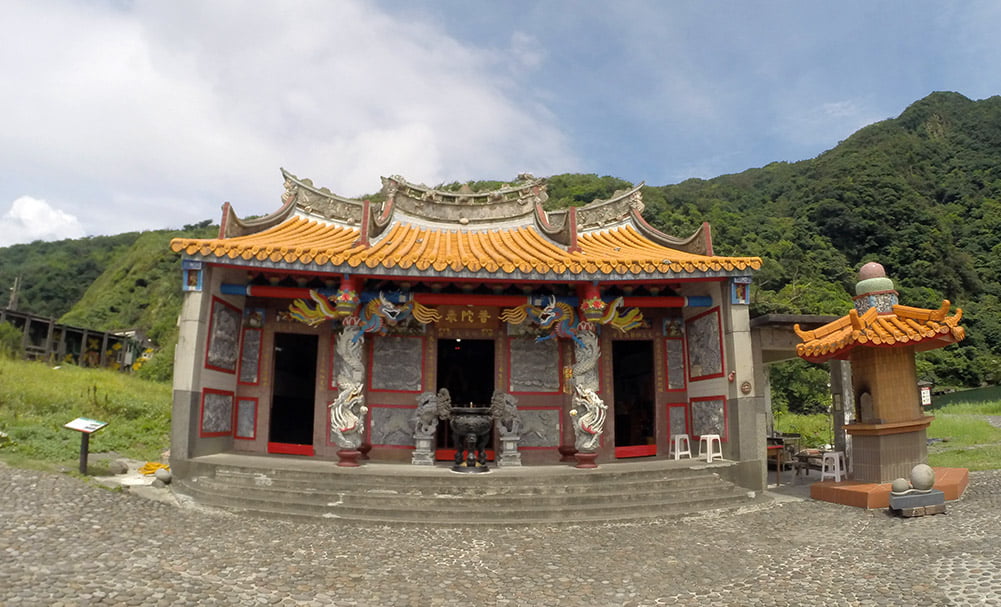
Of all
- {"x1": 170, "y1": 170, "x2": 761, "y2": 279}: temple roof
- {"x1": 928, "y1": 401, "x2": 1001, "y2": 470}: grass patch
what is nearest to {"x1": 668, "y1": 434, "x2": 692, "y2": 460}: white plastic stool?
{"x1": 170, "y1": 170, "x2": 761, "y2": 279}: temple roof

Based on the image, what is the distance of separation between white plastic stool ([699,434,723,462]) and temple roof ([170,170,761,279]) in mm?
2428

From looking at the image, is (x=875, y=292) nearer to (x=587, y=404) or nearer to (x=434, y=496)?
(x=587, y=404)

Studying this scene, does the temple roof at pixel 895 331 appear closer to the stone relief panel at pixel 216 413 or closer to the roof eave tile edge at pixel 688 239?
the roof eave tile edge at pixel 688 239

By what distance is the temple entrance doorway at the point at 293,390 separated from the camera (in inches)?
384

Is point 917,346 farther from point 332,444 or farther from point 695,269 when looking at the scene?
point 332,444

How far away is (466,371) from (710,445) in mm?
4046

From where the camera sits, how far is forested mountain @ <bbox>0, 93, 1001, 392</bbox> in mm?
36031

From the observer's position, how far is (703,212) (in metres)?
46.8

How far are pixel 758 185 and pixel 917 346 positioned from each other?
Result: 178ft

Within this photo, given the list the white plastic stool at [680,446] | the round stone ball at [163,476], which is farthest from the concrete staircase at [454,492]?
the white plastic stool at [680,446]

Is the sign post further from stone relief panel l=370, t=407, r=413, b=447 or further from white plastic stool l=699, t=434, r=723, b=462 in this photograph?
white plastic stool l=699, t=434, r=723, b=462

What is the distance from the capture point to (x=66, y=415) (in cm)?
1110

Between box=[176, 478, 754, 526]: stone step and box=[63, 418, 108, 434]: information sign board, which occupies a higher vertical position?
box=[63, 418, 108, 434]: information sign board

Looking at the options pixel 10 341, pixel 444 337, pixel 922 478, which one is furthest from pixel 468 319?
pixel 10 341
